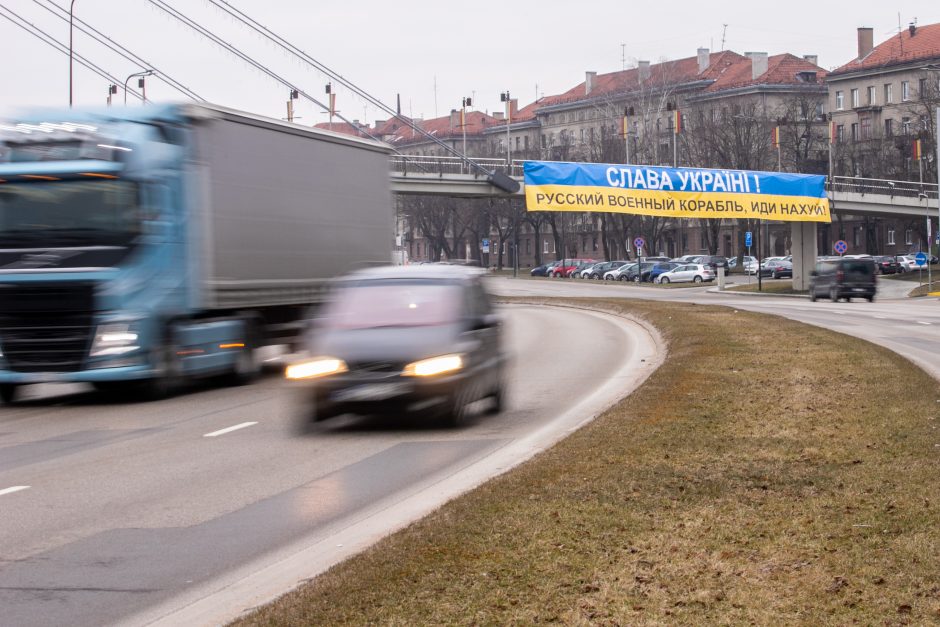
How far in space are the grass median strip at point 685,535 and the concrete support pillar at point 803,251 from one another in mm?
56454

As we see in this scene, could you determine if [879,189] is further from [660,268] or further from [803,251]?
[660,268]

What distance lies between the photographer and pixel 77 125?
58.4 feet

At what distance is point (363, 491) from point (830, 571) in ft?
15.5

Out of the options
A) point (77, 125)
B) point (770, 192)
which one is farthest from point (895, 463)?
point (770, 192)

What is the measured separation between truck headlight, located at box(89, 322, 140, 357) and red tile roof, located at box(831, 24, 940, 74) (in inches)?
4261

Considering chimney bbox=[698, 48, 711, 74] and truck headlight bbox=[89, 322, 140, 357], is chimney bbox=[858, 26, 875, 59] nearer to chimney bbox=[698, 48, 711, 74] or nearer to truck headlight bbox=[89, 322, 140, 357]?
chimney bbox=[698, 48, 711, 74]

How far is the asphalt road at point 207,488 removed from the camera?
23.9ft

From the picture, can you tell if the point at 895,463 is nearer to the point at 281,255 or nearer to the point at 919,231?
the point at 281,255

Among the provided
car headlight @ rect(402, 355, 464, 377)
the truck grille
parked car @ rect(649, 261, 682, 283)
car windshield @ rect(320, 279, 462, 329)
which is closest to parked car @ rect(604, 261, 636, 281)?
parked car @ rect(649, 261, 682, 283)

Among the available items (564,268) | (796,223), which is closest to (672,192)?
(796,223)

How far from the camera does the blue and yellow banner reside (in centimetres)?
5403

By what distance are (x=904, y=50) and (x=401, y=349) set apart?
374 feet

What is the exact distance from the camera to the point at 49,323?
56.1ft

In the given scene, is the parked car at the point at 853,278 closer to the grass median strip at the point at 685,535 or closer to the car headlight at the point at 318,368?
the grass median strip at the point at 685,535
